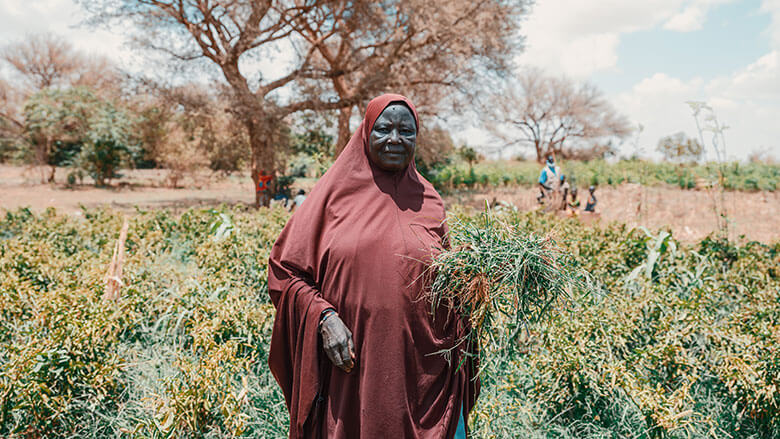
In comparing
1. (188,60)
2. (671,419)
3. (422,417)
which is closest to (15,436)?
(422,417)

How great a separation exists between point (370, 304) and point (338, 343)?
0.17 m

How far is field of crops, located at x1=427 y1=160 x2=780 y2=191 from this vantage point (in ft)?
52.9

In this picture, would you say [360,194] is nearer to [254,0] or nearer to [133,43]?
[254,0]

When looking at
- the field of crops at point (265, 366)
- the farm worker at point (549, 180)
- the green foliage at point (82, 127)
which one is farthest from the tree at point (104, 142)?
the field of crops at point (265, 366)

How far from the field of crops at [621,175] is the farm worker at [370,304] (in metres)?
6.03

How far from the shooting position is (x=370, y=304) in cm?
172

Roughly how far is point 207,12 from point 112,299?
11.3 meters

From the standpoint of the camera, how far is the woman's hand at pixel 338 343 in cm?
169

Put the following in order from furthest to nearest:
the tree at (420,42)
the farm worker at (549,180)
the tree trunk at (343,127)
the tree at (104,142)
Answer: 1. the tree at (104,142)
2. the tree trunk at (343,127)
3. the tree at (420,42)
4. the farm worker at (549,180)

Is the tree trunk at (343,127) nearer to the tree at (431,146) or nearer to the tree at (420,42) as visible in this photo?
the tree at (420,42)

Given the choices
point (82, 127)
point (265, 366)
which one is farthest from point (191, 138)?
point (265, 366)

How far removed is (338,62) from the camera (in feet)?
52.7

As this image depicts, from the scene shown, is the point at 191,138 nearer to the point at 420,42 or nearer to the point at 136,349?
the point at 420,42

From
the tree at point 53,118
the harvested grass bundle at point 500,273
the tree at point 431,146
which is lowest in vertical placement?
the harvested grass bundle at point 500,273
